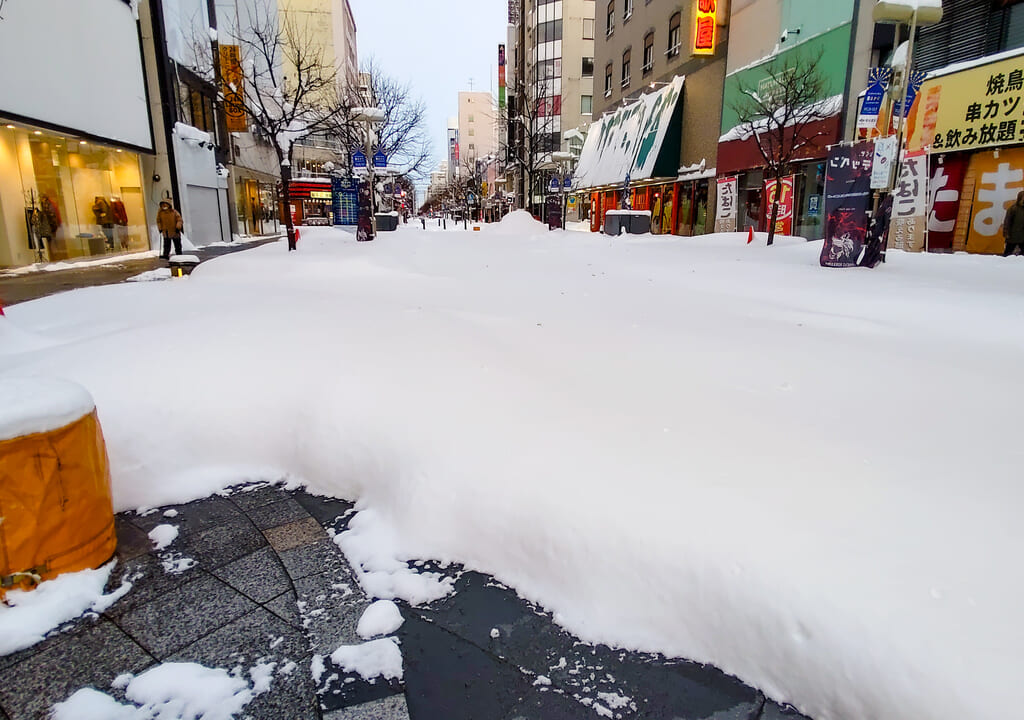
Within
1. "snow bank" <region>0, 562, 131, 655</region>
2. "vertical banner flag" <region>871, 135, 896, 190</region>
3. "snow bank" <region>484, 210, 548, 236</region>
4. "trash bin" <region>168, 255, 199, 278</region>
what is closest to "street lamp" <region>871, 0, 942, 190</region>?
"vertical banner flag" <region>871, 135, 896, 190</region>

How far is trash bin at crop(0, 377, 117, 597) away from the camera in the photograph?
2.49 meters

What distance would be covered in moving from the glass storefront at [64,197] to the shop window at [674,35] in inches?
873

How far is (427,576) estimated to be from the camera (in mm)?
2779

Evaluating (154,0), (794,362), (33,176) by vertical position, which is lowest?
(794,362)

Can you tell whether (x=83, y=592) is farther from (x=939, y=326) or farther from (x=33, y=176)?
(x=33, y=176)

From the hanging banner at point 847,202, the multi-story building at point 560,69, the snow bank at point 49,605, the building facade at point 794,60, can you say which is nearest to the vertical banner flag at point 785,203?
the building facade at point 794,60

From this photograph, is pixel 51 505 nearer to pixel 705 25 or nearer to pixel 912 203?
pixel 912 203

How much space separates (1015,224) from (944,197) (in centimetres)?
256

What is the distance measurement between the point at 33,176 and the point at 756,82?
859 inches

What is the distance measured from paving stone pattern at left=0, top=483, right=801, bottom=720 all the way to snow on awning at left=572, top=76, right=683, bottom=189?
2598 centimetres

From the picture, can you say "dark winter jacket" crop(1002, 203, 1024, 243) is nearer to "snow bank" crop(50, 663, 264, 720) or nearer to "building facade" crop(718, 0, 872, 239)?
"building facade" crop(718, 0, 872, 239)

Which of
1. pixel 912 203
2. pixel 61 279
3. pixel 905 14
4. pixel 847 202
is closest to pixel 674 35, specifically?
pixel 912 203

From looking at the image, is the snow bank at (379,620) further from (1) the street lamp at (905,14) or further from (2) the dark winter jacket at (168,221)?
(2) the dark winter jacket at (168,221)

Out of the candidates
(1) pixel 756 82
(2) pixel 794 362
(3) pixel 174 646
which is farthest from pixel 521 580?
(1) pixel 756 82
